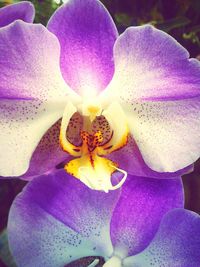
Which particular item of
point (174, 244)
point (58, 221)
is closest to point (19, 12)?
point (58, 221)

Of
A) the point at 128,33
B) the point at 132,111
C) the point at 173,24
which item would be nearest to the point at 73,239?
the point at 132,111

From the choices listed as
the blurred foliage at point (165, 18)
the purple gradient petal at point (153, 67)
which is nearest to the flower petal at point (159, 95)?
the purple gradient petal at point (153, 67)

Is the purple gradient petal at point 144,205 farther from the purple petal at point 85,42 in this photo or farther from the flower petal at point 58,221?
the purple petal at point 85,42

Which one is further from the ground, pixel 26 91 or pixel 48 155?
pixel 26 91

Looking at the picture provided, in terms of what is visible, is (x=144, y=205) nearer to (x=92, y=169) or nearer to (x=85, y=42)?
(x=92, y=169)

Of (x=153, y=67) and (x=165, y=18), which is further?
(x=165, y=18)

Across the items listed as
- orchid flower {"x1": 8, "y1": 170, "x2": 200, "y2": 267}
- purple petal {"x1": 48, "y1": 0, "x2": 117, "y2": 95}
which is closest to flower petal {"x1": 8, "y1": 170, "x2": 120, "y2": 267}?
orchid flower {"x1": 8, "y1": 170, "x2": 200, "y2": 267}

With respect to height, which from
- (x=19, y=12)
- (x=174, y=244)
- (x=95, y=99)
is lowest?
(x=174, y=244)
